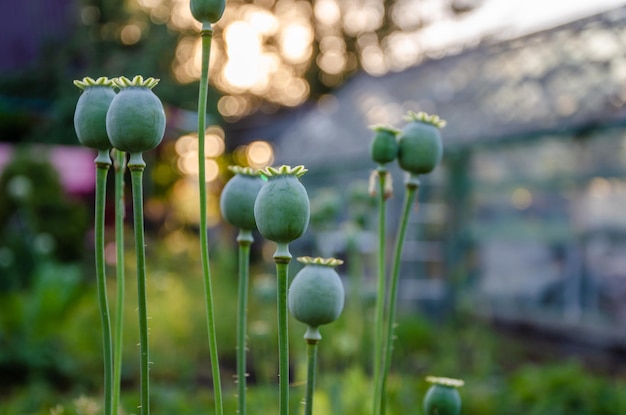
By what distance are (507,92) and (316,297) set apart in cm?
577

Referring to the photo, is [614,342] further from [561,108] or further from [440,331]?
[561,108]

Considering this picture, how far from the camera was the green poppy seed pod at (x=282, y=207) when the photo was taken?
81 cm

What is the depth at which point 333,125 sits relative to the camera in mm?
9047

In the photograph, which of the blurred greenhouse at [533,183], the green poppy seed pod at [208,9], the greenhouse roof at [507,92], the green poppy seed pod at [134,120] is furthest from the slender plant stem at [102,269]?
the blurred greenhouse at [533,183]

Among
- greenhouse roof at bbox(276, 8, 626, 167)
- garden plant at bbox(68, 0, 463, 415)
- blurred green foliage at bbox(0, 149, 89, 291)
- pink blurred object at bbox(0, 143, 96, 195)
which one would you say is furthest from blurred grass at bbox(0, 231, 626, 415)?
pink blurred object at bbox(0, 143, 96, 195)

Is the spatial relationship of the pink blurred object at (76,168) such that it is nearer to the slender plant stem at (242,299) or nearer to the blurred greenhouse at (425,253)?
the blurred greenhouse at (425,253)

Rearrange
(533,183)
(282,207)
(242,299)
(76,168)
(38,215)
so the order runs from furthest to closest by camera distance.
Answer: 1. (76,168)
2. (38,215)
3. (533,183)
4. (242,299)
5. (282,207)

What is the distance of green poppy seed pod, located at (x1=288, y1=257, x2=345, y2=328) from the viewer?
903 millimetres

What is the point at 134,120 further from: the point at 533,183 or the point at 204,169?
the point at 533,183

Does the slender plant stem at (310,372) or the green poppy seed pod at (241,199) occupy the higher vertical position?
the green poppy seed pod at (241,199)

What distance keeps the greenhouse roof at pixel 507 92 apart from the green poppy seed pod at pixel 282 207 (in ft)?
13.7

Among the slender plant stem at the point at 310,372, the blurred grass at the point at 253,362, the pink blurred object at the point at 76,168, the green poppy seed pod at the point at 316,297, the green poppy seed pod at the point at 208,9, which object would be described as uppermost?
the pink blurred object at the point at 76,168

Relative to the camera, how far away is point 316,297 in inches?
35.5

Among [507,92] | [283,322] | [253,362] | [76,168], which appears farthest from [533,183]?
[76,168]
